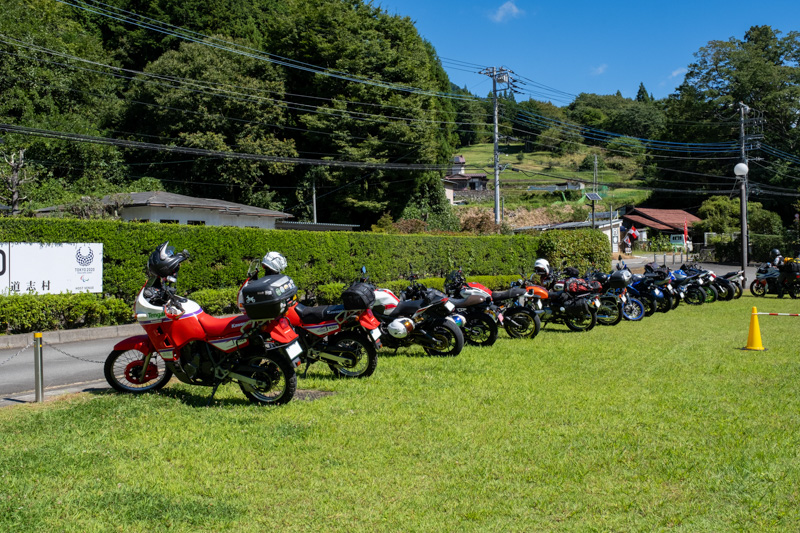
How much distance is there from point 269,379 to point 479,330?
16.2 feet

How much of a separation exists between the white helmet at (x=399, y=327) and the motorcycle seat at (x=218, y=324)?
2.74m

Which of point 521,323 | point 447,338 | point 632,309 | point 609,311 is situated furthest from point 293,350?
point 632,309

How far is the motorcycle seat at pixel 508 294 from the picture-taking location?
11156 millimetres

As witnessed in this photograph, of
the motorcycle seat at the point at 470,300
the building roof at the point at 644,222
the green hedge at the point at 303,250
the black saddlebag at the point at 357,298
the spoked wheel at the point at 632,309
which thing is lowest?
the spoked wheel at the point at 632,309

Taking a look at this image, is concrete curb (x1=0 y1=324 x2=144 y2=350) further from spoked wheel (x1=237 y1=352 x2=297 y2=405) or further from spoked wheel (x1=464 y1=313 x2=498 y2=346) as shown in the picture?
spoked wheel (x1=464 y1=313 x2=498 y2=346)

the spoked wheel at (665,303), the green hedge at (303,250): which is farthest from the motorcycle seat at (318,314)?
the spoked wheel at (665,303)

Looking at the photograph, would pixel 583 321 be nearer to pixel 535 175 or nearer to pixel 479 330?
pixel 479 330

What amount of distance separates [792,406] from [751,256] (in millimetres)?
46903

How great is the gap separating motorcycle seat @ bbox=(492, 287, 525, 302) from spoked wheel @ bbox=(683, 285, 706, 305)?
30.7 feet

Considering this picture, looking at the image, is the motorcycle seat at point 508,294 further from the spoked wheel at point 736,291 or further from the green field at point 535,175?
the green field at point 535,175

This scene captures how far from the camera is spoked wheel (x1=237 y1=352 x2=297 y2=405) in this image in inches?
252

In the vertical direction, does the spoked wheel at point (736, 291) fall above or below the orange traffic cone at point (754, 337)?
above

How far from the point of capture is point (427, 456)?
4.87 m

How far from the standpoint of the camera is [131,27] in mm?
50188
